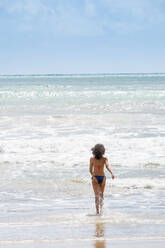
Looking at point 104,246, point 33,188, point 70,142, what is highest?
point 70,142

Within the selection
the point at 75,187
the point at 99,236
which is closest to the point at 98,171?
the point at 99,236

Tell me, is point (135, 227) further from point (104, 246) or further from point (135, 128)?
point (135, 128)

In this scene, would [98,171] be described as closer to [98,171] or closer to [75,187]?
[98,171]

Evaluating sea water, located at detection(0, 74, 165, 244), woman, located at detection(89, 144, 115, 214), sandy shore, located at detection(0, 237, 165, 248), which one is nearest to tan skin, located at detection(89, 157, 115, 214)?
woman, located at detection(89, 144, 115, 214)

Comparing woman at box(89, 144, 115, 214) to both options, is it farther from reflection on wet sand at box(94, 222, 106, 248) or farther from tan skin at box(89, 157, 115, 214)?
reflection on wet sand at box(94, 222, 106, 248)

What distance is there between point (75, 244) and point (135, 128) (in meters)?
13.9

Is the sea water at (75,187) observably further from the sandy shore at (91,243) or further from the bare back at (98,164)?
the bare back at (98,164)

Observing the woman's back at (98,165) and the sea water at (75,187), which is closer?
the sea water at (75,187)

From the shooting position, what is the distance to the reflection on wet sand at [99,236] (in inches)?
196

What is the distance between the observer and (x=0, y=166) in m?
10.7

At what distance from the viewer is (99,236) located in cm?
532

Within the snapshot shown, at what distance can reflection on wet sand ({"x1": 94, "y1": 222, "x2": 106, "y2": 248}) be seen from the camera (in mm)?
4969

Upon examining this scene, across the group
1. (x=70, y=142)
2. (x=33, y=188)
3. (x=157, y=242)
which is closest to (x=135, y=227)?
(x=157, y=242)

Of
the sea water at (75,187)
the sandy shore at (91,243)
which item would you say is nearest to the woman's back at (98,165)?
the sea water at (75,187)
